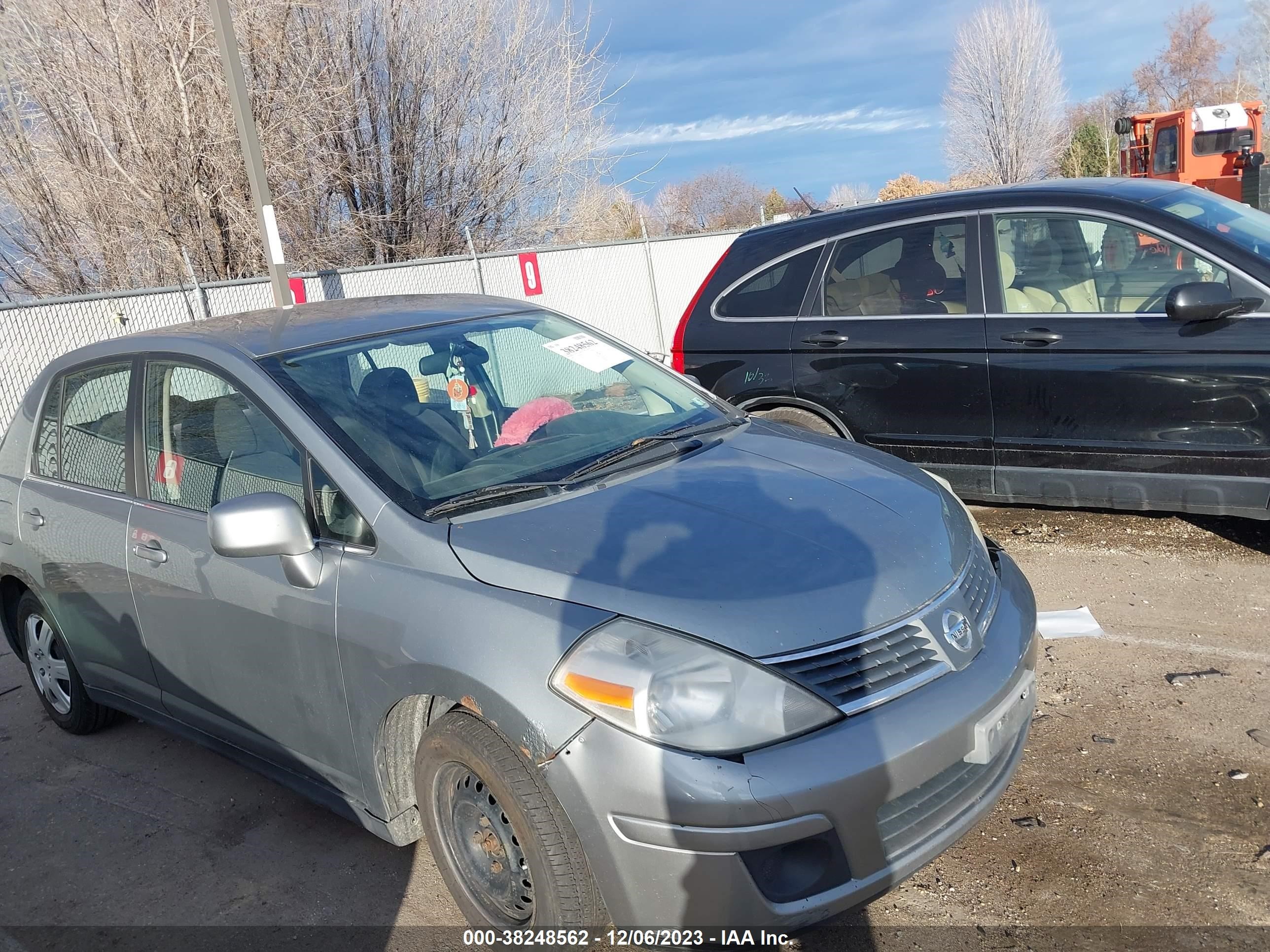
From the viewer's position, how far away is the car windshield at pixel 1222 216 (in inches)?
190

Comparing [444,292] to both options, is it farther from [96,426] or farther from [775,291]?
[96,426]

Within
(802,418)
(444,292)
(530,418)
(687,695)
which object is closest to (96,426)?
(530,418)

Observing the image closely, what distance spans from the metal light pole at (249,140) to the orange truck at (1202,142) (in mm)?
16947

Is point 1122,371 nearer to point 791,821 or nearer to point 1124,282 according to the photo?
point 1124,282

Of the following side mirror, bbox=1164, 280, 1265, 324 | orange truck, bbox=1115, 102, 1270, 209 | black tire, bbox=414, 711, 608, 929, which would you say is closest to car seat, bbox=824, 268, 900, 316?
side mirror, bbox=1164, 280, 1265, 324

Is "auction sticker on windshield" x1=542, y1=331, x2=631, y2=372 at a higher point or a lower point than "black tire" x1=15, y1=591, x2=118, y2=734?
higher

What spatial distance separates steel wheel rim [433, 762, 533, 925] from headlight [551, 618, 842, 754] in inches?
18.6

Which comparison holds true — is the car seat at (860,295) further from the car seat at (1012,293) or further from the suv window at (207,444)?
the suv window at (207,444)

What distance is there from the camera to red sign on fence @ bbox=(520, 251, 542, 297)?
574 inches

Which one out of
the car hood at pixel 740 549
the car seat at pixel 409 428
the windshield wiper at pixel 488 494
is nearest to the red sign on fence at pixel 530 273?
the car seat at pixel 409 428

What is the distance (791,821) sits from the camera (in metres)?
2.21

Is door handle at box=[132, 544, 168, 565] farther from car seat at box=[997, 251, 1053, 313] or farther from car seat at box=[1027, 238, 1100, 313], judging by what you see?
car seat at box=[1027, 238, 1100, 313]

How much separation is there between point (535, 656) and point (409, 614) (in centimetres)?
45

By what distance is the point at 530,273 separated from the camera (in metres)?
14.6
